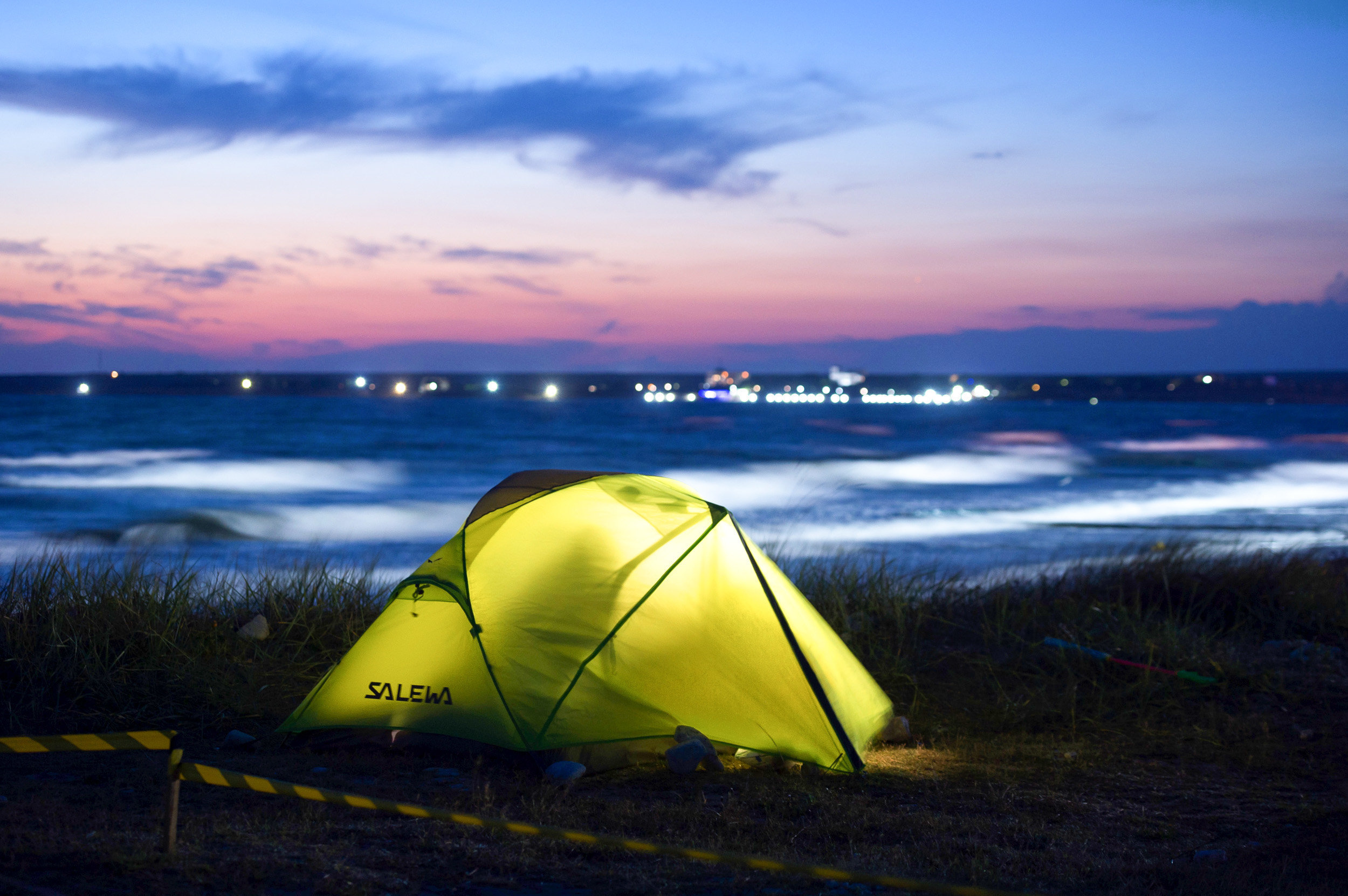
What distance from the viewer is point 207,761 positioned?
600 centimetres

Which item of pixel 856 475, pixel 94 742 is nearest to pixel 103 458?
pixel 856 475

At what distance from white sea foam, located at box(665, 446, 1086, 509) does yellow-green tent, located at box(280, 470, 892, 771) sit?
23.7 m

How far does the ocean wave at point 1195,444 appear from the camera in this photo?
57938 mm

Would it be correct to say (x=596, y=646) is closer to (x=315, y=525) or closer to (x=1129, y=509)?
(x=315, y=525)

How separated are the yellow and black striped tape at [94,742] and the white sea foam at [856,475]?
26.1 metres

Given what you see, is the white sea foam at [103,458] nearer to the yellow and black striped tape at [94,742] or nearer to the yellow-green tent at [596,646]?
the yellow-green tent at [596,646]

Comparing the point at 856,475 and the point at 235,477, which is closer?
the point at 235,477

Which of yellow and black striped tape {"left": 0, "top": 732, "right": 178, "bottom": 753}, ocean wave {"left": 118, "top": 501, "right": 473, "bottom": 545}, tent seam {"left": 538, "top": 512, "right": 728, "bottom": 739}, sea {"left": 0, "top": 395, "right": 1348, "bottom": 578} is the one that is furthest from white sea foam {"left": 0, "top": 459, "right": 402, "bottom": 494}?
yellow and black striped tape {"left": 0, "top": 732, "right": 178, "bottom": 753}

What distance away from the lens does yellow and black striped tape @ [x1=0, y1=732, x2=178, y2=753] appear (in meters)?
3.91

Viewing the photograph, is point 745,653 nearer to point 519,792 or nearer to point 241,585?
point 519,792

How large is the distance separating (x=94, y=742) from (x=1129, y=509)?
94.1 ft

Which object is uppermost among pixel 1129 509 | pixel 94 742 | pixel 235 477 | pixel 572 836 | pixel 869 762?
pixel 94 742

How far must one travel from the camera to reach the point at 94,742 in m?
4.16

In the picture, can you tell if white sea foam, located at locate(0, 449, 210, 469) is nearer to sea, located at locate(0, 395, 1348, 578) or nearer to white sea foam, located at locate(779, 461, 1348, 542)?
sea, located at locate(0, 395, 1348, 578)
